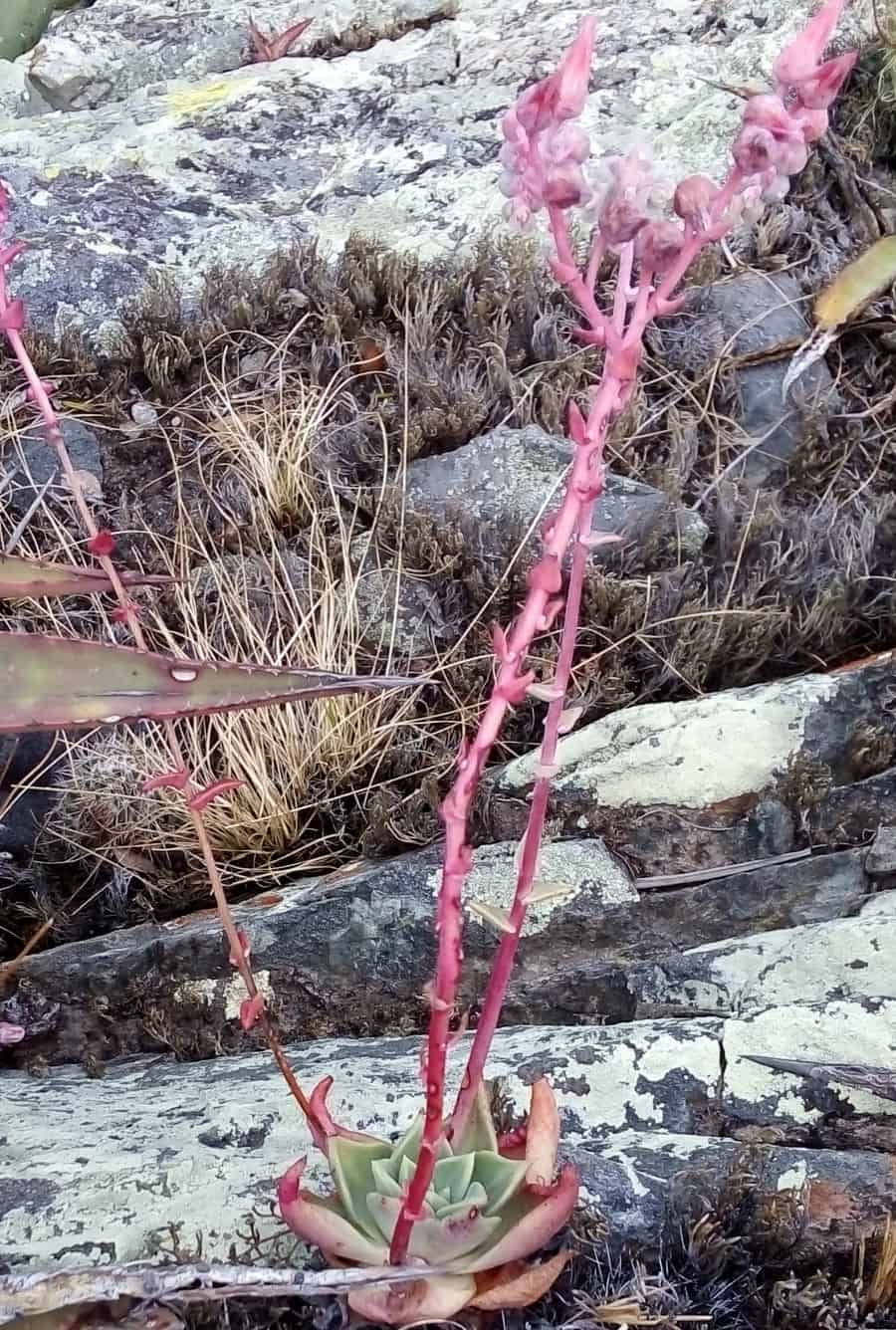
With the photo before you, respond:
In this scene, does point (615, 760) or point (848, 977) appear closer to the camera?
point (848, 977)

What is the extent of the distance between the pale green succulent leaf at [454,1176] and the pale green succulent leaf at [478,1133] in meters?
0.03

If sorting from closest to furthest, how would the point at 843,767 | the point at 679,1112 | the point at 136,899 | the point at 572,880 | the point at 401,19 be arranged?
the point at 679,1112 < the point at 572,880 < the point at 843,767 < the point at 136,899 < the point at 401,19

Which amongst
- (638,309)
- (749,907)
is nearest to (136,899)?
(749,907)

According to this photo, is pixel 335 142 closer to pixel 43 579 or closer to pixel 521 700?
pixel 43 579

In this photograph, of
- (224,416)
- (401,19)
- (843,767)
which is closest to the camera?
(843,767)

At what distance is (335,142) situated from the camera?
370cm

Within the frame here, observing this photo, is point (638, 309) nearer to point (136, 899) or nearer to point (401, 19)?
point (136, 899)

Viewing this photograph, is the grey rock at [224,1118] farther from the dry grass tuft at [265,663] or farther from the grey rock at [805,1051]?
the dry grass tuft at [265,663]

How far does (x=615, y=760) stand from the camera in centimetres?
220

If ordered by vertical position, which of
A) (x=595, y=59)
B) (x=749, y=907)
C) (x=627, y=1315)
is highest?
(x=595, y=59)

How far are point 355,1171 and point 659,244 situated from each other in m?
1.04

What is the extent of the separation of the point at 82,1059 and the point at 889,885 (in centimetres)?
149

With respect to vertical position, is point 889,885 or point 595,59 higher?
point 595,59

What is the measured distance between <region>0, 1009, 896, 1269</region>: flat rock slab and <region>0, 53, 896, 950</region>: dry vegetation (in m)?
0.70
